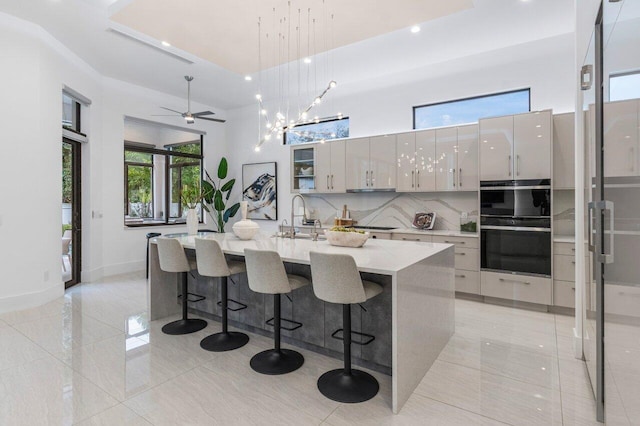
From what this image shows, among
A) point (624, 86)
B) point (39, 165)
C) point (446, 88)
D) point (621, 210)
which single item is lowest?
point (621, 210)

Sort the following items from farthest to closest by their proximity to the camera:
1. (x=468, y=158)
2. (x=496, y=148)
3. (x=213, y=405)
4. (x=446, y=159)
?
1. (x=446, y=159)
2. (x=468, y=158)
3. (x=496, y=148)
4. (x=213, y=405)

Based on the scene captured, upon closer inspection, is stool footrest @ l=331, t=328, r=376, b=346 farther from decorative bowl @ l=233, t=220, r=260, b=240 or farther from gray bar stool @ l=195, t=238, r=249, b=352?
decorative bowl @ l=233, t=220, r=260, b=240

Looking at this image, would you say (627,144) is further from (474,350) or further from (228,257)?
(228,257)

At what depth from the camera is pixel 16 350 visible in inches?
122

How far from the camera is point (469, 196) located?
5.04 m

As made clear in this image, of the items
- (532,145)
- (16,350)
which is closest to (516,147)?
(532,145)

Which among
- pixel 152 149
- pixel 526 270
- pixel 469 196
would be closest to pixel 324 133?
pixel 469 196

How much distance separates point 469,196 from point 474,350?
2.62 meters

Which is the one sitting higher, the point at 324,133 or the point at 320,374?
the point at 324,133

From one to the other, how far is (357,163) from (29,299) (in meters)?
4.96

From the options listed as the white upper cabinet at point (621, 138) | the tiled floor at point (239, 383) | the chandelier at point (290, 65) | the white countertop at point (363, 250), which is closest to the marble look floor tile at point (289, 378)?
the tiled floor at point (239, 383)

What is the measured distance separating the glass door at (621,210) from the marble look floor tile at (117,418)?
2468 millimetres

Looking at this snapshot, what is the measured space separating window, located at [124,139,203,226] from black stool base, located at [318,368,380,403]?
5658 mm

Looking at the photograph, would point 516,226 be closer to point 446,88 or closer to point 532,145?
point 532,145
